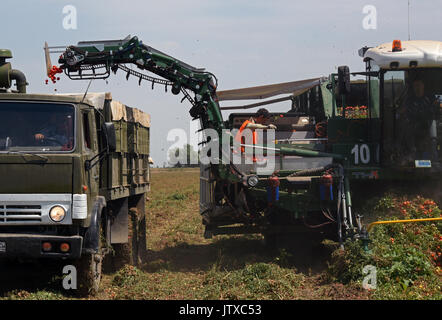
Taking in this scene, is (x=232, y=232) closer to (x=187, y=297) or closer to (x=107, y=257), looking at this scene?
(x=107, y=257)

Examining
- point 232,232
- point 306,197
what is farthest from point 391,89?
point 232,232

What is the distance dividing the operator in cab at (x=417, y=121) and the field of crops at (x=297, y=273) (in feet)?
2.98

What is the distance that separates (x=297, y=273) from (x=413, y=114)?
372cm

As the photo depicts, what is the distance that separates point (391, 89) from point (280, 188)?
2.89 m

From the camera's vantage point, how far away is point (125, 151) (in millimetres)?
11609

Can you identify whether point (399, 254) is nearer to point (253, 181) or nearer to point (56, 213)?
point (253, 181)

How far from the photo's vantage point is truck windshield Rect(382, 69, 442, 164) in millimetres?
11531

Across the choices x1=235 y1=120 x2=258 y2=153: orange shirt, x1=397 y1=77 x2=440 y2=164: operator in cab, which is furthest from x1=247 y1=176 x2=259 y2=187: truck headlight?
x1=397 y1=77 x2=440 y2=164: operator in cab

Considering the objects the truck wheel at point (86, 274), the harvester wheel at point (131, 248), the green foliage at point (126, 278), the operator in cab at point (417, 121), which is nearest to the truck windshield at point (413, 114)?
the operator in cab at point (417, 121)

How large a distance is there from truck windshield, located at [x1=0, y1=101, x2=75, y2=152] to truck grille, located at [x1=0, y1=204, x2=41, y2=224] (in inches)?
31.0

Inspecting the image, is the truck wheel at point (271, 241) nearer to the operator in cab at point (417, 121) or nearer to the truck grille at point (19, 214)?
the operator in cab at point (417, 121)

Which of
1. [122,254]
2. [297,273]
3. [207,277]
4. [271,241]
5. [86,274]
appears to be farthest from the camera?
[271,241]

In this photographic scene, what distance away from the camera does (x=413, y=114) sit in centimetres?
1171

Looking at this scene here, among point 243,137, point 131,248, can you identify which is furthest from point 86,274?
point 243,137
